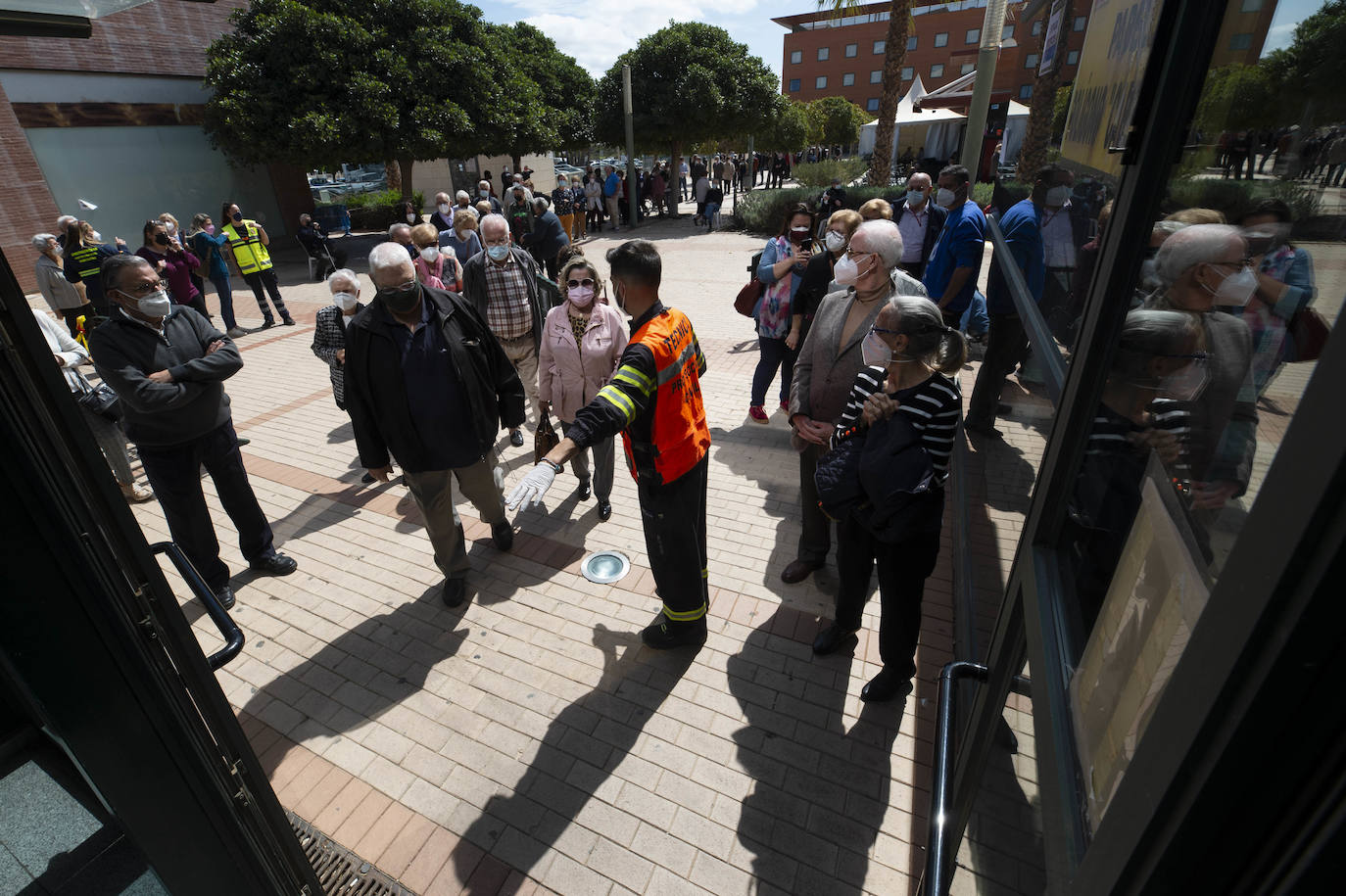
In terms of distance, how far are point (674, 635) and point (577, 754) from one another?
32.4 inches

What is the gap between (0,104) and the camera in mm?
13586

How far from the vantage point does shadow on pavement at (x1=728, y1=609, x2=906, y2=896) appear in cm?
267

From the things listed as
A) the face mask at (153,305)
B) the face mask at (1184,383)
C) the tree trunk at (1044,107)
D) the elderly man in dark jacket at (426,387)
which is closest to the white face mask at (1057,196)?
the tree trunk at (1044,107)

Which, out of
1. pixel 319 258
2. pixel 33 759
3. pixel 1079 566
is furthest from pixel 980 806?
pixel 319 258

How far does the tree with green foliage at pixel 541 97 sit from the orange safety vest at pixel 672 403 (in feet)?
62.2

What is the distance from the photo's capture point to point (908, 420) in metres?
2.64

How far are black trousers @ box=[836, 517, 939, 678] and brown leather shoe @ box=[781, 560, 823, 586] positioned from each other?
79 cm

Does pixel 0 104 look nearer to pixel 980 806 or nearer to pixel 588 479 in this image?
pixel 588 479

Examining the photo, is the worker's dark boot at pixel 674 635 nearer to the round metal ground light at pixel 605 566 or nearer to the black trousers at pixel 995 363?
the round metal ground light at pixel 605 566

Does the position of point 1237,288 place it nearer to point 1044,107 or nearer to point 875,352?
point 875,352

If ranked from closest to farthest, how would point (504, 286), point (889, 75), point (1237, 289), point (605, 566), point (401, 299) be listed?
point (1237, 289) < point (401, 299) < point (605, 566) < point (504, 286) < point (889, 75)

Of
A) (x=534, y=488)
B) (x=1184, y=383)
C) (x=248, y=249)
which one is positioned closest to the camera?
(x=1184, y=383)

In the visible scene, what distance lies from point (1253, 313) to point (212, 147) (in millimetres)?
22465

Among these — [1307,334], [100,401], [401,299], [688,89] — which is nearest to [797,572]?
[401,299]
